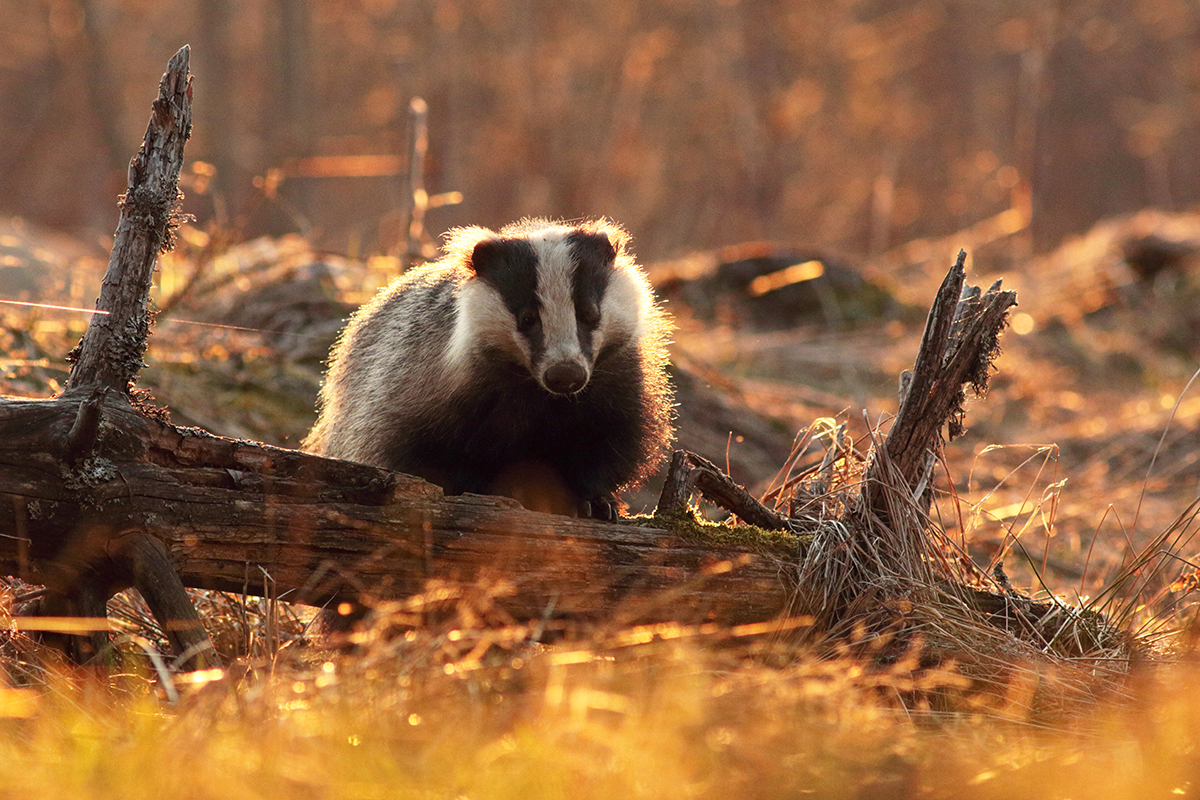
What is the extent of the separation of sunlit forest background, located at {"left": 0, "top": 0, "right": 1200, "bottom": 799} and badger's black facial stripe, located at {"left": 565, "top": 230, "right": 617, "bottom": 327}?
30.2 inches

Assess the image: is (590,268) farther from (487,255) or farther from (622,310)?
(487,255)

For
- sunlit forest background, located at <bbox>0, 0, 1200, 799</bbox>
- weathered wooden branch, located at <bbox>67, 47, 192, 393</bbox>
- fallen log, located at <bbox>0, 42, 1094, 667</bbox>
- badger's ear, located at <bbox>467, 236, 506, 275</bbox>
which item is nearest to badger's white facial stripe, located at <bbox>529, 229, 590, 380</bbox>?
badger's ear, located at <bbox>467, 236, 506, 275</bbox>

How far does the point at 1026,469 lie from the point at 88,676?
6042 mm

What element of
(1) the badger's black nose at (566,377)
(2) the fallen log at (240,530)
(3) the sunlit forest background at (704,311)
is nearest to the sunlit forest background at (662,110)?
(3) the sunlit forest background at (704,311)

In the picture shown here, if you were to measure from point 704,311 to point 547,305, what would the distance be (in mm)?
6296

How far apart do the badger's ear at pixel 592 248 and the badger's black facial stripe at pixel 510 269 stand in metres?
0.15

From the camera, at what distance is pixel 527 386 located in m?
3.79

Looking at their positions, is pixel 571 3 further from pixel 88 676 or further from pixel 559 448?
pixel 88 676

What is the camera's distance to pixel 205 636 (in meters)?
2.59

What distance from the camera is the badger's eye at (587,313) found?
12.2 feet

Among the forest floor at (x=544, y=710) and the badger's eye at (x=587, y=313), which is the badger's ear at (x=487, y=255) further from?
the forest floor at (x=544, y=710)

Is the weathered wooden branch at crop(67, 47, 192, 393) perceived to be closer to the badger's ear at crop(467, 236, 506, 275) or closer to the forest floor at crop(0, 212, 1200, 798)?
the forest floor at crop(0, 212, 1200, 798)

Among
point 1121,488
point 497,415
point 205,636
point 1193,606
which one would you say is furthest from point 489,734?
point 1121,488

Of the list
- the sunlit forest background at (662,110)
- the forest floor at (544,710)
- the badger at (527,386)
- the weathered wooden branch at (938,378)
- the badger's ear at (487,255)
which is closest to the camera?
the forest floor at (544,710)
